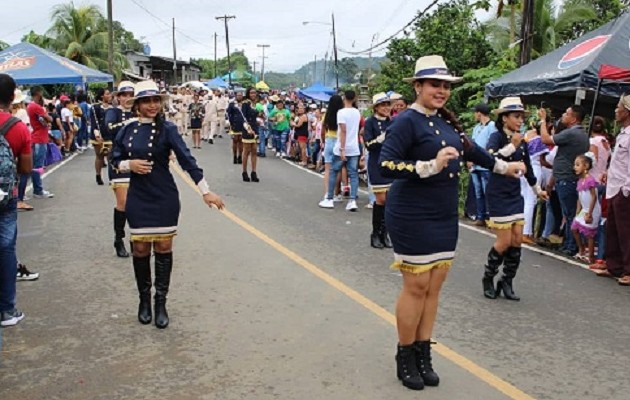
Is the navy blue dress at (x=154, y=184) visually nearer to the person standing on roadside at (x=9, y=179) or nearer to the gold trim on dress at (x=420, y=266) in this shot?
the person standing on roadside at (x=9, y=179)

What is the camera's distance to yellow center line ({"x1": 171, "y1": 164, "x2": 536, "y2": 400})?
4508mm

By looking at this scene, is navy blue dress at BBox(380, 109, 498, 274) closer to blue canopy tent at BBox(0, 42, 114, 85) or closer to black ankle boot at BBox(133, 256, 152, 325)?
black ankle boot at BBox(133, 256, 152, 325)

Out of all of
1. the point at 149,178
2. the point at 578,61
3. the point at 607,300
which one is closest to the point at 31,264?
the point at 149,178

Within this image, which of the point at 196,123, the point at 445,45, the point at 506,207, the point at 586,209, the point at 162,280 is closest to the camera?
the point at 162,280

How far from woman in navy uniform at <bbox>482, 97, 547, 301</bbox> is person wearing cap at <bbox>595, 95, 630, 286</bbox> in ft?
5.08

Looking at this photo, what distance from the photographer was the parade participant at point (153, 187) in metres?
5.59

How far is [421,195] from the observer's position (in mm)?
4410

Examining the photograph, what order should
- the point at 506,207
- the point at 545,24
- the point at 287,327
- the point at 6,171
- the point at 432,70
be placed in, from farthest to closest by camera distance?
the point at 545,24
the point at 506,207
the point at 287,327
the point at 6,171
the point at 432,70

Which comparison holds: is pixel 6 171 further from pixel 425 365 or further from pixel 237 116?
pixel 237 116

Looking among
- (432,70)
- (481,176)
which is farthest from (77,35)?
(432,70)

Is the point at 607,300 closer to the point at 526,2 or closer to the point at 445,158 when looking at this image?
the point at 445,158

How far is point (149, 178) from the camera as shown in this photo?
5621 millimetres

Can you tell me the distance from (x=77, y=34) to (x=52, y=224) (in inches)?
1357

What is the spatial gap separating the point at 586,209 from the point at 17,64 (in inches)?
588
